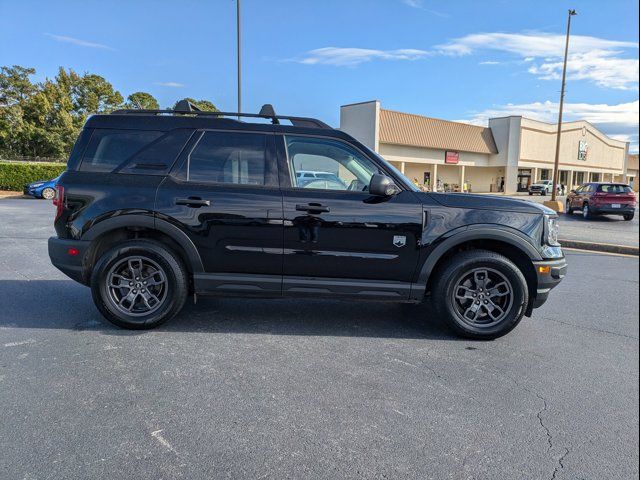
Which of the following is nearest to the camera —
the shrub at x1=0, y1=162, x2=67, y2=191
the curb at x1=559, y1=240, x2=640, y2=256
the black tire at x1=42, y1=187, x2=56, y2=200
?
the curb at x1=559, y1=240, x2=640, y2=256

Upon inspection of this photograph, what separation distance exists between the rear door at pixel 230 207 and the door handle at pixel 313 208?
198 millimetres

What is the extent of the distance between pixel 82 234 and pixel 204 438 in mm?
2641

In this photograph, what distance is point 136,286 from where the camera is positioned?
440cm

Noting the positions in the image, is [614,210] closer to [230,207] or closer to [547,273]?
[547,273]

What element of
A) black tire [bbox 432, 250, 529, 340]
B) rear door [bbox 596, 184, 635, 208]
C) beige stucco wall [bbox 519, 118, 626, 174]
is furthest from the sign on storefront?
black tire [bbox 432, 250, 529, 340]

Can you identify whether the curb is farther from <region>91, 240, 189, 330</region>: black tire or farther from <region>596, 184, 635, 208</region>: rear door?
<region>91, 240, 189, 330</region>: black tire

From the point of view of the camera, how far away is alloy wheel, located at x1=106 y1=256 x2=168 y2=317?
4.37m

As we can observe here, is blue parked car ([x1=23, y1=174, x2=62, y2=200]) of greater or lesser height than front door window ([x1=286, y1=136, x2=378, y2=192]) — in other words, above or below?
below

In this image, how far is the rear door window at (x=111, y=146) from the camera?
14.4 feet

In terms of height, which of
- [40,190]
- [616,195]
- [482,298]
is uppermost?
[616,195]

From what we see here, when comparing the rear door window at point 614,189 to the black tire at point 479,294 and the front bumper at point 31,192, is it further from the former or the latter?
the front bumper at point 31,192

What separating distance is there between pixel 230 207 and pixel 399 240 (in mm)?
1606

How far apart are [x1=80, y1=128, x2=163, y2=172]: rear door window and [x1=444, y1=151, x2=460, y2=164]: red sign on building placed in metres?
43.2

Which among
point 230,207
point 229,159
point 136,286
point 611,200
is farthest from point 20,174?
point 611,200
